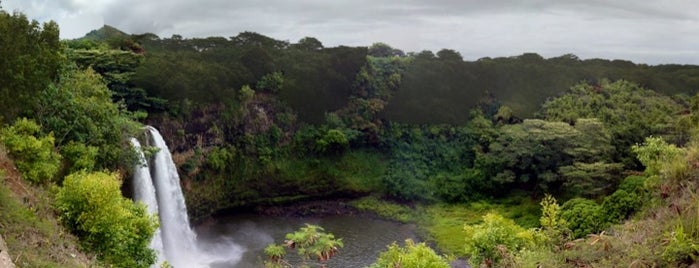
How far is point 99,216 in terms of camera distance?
13.4 m

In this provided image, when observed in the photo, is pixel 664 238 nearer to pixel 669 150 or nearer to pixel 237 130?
pixel 669 150

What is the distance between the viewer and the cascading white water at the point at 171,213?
22.6 metres

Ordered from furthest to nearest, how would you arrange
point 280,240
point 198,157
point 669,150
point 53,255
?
point 198,157
point 280,240
point 669,150
point 53,255

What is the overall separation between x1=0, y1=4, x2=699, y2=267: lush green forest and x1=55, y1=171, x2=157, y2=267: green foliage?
0.04m

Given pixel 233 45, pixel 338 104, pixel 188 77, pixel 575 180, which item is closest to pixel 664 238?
pixel 575 180

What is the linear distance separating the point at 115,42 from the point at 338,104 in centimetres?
1480

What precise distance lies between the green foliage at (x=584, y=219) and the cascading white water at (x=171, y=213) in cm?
1523

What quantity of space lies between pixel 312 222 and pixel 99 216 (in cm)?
1843

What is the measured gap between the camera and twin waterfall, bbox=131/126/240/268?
829 inches

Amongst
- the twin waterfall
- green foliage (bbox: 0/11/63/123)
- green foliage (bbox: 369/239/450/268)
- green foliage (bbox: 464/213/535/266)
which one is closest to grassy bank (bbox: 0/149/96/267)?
green foliage (bbox: 0/11/63/123)

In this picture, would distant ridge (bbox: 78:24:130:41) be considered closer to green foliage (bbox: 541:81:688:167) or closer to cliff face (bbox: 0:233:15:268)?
green foliage (bbox: 541:81:688:167)

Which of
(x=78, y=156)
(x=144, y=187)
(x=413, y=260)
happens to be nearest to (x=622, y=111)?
(x=413, y=260)

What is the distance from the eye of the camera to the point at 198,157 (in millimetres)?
29688

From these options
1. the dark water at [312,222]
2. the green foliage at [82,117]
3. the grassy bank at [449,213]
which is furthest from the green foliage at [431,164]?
the green foliage at [82,117]
